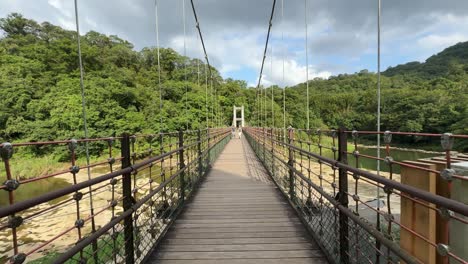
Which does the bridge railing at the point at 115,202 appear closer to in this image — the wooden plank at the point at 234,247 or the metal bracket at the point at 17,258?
the metal bracket at the point at 17,258

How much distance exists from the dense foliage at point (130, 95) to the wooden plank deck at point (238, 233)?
5922 mm

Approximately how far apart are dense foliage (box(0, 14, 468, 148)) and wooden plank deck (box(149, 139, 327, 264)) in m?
5.92

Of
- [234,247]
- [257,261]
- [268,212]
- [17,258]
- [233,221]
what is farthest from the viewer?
[268,212]

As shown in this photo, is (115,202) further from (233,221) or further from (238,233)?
(233,221)

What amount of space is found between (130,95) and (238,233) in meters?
20.5

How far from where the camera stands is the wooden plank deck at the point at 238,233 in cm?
191

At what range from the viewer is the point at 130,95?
827 inches

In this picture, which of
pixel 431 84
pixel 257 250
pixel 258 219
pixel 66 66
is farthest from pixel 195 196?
pixel 431 84

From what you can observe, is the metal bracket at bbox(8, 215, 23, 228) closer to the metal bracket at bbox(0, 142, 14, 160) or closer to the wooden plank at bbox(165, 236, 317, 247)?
the metal bracket at bbox(0, 142, 14, 160)

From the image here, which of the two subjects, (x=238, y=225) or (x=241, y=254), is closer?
(x=241, y=254)

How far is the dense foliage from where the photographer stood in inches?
720

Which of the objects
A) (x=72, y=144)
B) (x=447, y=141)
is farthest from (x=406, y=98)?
(x=72, y=144)

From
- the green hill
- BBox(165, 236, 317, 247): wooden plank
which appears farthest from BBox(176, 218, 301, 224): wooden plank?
the green hill

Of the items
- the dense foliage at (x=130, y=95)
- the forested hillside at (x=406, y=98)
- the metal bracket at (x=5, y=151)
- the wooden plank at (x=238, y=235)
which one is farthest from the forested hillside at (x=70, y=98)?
the forested hillside at (x=406, y=98)
